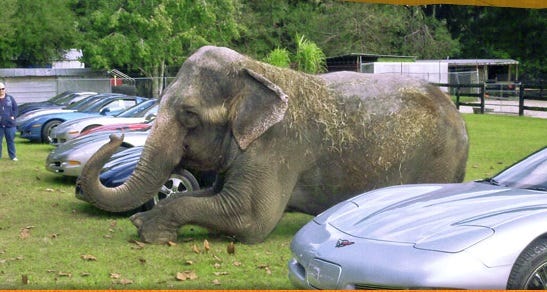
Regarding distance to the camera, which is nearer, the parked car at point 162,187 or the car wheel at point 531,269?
the car wheel at point 531,269

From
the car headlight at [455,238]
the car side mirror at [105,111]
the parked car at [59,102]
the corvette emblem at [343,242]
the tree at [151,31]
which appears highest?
the tree at [151,31]

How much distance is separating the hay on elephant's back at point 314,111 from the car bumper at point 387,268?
13.5ft

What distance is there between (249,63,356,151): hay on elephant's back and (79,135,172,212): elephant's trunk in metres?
1.59

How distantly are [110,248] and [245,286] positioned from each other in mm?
2271

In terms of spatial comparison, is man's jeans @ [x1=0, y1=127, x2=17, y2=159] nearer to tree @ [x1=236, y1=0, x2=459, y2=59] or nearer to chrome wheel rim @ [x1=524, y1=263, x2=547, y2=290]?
chrome wheel rim @ [x1=524, y1=263, x2=547, y2=290]

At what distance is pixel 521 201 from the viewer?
227 inches

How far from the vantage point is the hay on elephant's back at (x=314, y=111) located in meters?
10.0

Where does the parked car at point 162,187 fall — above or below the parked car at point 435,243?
below

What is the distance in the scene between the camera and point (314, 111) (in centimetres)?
1012

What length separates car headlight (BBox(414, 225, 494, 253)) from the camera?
5172 millimetres

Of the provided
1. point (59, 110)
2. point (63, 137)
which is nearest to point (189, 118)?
point (63, 137)

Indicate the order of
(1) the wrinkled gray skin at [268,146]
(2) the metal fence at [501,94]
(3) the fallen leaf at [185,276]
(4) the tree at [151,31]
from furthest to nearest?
(4) the tree at [151,31], (2) the metal fence at [501,94], (1) the wrinkled gray skin at [268,146], (3) the fallen leaf at [185,276]

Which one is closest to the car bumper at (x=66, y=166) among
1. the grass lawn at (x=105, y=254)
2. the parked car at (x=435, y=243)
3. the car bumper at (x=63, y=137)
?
the grass lawn at (x=105, y=254)

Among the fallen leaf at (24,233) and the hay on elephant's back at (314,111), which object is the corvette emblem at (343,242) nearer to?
the hay on elephant's back at (314,111)
